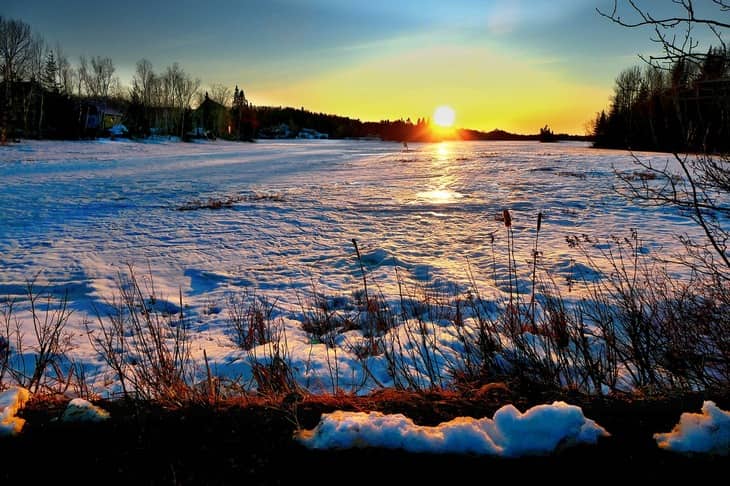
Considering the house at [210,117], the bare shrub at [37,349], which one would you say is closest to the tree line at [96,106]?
the house at [210,117]

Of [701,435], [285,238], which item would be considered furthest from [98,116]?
[701,435]

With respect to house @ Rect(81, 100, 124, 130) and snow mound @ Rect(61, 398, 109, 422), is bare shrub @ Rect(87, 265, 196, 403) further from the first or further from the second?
house @ Rect(81, 100, 124, 130)

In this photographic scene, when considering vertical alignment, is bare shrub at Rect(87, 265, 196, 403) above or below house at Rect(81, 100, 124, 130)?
below

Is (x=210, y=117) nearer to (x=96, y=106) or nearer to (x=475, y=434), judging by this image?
(x=96, y=106)

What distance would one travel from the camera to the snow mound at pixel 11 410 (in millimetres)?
1666

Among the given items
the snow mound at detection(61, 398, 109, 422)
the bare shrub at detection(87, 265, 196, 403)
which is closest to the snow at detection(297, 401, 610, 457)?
the snow mound at detection(61, 398, 109, 422)

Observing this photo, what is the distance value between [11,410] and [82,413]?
1.09ft

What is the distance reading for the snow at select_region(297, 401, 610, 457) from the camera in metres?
1.54

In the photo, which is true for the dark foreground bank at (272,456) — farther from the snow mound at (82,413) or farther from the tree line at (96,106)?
the tree line at (96,106)

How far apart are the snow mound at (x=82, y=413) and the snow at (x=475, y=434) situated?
91 centimetres

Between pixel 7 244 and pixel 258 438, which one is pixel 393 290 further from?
pixel 7 244

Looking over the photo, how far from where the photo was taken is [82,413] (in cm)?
177

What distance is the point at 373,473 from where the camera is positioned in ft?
4.84

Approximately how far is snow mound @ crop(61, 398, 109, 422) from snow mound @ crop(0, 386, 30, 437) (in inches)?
6.3
